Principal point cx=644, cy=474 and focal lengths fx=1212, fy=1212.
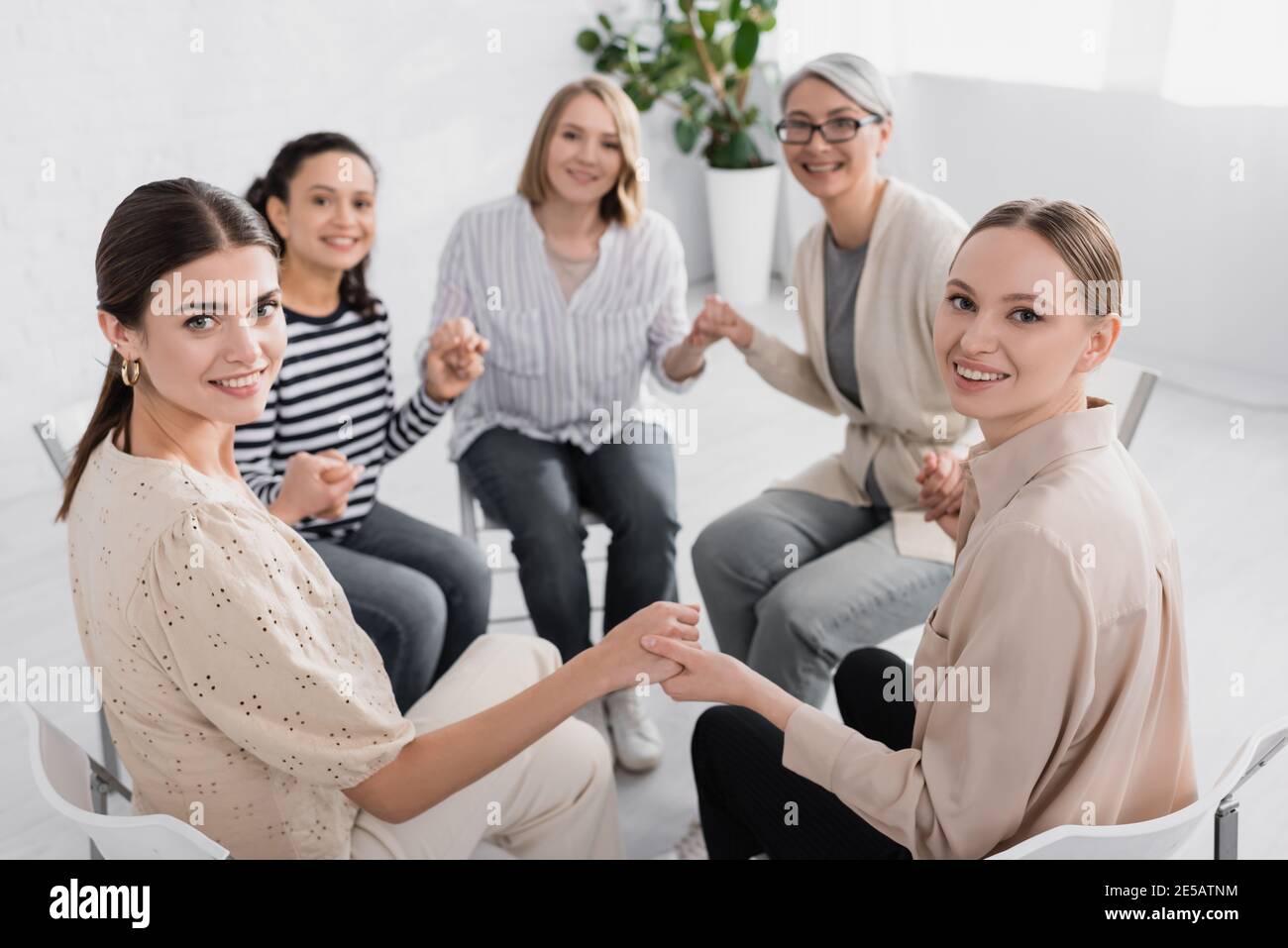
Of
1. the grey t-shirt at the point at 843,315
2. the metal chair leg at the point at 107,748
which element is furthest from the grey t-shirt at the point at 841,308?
the metal chair leg at the point at 107,748

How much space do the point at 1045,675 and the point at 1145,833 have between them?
6.9 inches

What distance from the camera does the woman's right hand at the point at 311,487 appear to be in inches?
85.4

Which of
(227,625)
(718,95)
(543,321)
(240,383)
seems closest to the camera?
(227,625)

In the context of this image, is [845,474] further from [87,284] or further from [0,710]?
[87,284]

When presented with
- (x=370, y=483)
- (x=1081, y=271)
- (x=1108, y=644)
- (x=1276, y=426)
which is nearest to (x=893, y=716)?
(x=1108, y=644)

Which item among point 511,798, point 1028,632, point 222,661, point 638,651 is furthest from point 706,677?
point 222,661

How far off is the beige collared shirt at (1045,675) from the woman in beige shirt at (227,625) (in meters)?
0.39

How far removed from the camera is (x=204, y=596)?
1306 millimetres

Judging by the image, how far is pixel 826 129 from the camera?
2.29m

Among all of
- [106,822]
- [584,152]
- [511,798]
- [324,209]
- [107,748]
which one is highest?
[584,152]

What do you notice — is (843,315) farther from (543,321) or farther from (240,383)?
(240,383)

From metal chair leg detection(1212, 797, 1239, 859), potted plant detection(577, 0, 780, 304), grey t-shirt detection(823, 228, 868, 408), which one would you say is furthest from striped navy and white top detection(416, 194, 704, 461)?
potted plant detection(577, 0, 780, 304)
